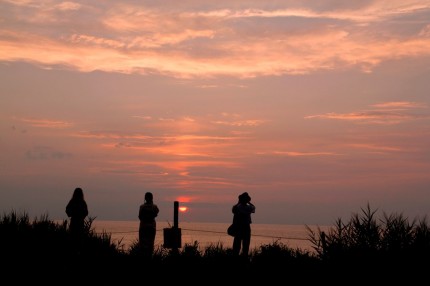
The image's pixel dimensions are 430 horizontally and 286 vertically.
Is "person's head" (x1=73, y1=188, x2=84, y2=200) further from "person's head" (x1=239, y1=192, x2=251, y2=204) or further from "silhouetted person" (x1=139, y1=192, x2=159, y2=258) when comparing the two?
"person's head" (x1=239, y1=192, x2=251, y2=204)

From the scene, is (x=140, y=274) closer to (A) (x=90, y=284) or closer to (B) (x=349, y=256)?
(A) (x=90, y=284)

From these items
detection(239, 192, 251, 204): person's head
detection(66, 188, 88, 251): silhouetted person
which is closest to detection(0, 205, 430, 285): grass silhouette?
detection(66, 188, 88, 251): silhouetted person

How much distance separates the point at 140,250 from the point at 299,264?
501 centimetres

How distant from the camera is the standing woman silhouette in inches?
759

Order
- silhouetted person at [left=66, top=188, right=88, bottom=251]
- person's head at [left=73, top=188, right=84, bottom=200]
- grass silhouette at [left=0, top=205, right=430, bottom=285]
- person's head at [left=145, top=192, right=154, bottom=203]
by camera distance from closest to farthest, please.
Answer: grass silhouette at [left=0, top=205, right=430, bottom=285], silhouetted person at [left=66, top=188, right=88, bottom=251], person's head at [left=73, top=188, right=84, bottom=200], person's head at [left=145, top=192, right=154, bottom=203]

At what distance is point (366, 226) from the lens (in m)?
15.7

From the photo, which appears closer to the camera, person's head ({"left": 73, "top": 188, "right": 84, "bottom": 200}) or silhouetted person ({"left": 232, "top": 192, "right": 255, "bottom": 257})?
person's head ({"left": 73, "top": 188, "right": 84, "bottom": 200})

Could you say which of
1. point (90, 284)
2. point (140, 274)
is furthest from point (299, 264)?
point (90, 284)

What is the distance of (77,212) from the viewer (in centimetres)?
1930

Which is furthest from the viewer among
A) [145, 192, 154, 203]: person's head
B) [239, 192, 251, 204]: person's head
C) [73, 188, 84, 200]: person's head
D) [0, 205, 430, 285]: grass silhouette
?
[239, 192, 251, 204]: person's head

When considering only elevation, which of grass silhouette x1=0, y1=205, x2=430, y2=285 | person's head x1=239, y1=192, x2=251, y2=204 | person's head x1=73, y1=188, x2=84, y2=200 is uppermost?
person's head x1=239, y1=192, x2=251, y2=204

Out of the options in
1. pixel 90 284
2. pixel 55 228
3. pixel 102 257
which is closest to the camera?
pixel 90 284

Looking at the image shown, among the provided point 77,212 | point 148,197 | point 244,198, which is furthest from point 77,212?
point 244,198

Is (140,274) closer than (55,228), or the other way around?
(140,274)
